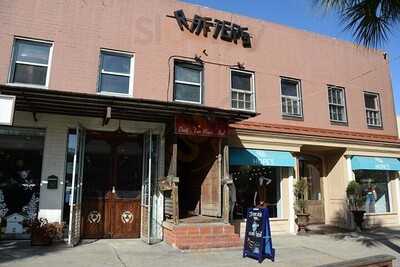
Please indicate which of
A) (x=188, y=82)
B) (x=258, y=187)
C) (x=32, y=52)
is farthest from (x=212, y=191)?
(x=32, y=52)

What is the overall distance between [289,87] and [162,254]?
26.2ft

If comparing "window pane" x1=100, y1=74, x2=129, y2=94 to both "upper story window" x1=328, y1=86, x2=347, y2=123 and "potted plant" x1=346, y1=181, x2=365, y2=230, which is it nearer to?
"upper story window" x1=328, y1=86, x2=347, y2=123

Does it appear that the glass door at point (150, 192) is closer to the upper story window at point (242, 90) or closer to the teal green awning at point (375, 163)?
the upper story window at point (242, 90)

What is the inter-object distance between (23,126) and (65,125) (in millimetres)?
1026

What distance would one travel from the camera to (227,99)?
1254cm

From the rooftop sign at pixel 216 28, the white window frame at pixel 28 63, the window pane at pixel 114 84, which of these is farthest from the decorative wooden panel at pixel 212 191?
the white window frame at pixel 28 63

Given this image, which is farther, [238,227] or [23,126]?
[238,227]

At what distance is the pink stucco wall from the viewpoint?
1052 centimetres

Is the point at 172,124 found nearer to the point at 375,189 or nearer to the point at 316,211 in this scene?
the point at 316,211

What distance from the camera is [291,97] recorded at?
13.9m

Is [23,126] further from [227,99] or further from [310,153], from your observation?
[310,153]

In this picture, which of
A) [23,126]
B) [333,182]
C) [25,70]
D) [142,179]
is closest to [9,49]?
[25,70]

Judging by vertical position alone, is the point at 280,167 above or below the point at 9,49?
below

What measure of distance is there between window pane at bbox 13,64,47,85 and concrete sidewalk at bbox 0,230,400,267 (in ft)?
13.6
